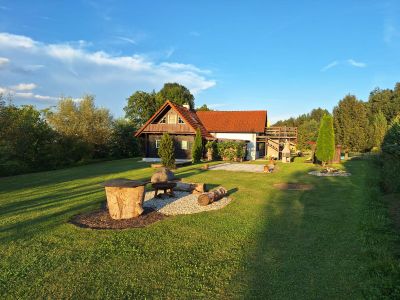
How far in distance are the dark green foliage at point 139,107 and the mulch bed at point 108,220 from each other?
45170mm

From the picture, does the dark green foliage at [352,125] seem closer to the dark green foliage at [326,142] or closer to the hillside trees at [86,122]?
the dark green foliage at [326,142]

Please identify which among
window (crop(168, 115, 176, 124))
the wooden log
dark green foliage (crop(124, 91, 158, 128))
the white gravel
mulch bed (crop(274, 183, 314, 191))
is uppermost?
dark green foliage (crop(124, 91, 158, 128))

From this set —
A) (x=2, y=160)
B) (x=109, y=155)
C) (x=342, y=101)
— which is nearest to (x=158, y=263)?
(x=2, y=160)

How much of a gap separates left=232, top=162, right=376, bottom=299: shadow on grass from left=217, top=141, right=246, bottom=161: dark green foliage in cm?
1959

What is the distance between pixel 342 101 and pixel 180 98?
99.9 feet

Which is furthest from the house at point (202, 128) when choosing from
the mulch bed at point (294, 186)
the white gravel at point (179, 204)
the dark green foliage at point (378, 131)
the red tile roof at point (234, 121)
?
the white gravel at point (179, 204)

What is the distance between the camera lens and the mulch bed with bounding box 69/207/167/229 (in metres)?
7.77

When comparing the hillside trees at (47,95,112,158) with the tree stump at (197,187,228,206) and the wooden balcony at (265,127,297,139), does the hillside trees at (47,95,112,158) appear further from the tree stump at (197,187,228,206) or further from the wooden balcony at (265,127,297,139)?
the tree stump at (197,187,228,206)

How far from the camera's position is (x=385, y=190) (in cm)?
1299

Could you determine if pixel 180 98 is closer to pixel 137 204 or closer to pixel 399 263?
pixel 137 204

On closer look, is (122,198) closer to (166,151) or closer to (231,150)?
(166,151)

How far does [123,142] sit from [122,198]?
106 ft

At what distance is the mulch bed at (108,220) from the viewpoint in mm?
7770

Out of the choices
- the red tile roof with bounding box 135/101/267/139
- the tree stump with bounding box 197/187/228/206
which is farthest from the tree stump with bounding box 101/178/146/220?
the red tile roof with bounding box 135/101/267/139
